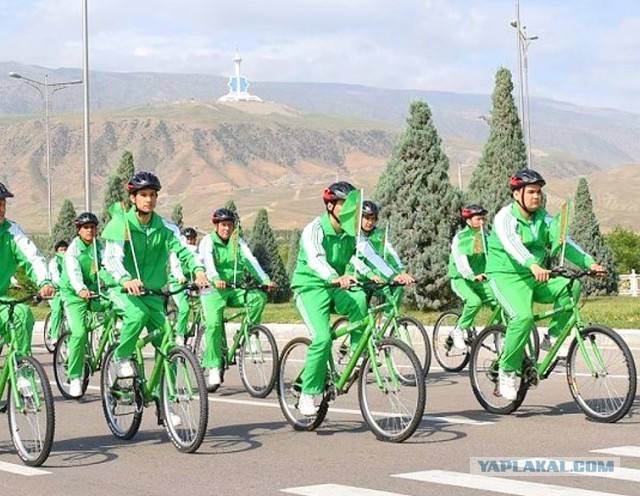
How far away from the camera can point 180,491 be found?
27.2 ft

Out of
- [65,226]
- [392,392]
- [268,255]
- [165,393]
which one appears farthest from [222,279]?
[268,255]

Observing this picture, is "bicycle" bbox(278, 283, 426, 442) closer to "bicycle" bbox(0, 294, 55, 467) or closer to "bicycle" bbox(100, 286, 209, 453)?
"bicycle" bbox(100, 286, 209, 453)

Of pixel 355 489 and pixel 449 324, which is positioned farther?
pixel 449 324

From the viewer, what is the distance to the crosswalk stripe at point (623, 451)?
29.9 ft

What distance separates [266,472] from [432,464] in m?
1.08

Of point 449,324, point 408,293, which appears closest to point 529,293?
point 449,324

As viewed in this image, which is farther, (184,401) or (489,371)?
(489,371)

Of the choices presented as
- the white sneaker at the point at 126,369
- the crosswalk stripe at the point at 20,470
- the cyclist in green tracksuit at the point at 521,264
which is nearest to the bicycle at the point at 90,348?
the white sneaker at the point at 126,369

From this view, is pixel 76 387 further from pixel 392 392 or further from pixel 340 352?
pixel 392 392

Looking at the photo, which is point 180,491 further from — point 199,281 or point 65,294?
point 65,294

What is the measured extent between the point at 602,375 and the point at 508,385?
90cm

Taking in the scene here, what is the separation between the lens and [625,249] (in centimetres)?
5756
